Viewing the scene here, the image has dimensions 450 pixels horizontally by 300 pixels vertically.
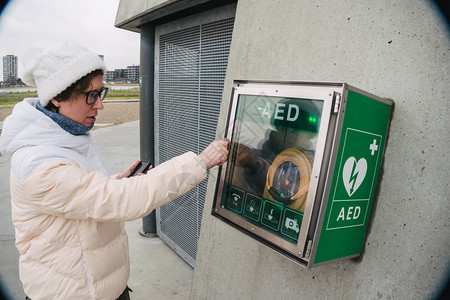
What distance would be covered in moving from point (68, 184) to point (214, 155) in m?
0.59

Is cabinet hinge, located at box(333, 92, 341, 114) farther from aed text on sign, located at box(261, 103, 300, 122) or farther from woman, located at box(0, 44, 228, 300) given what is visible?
woman, located at box(0, 44, 228, 300)

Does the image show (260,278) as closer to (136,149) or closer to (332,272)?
(332,272)

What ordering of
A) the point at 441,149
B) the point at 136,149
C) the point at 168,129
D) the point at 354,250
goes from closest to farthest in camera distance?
the point at 441,149, the point at 354,250, the point at 168,129, the point at 136,149

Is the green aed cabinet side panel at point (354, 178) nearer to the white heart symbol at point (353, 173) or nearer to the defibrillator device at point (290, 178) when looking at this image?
the white heart symbol at point (353, 173)

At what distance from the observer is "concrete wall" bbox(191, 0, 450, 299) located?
1205 millimetres

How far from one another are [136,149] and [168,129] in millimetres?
5419

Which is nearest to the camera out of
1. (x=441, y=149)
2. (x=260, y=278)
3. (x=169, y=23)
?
(x=441, y=149)

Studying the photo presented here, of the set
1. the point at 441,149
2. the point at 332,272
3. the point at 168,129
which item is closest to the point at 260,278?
the point at 332,272

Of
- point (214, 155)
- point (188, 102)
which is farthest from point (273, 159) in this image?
point (188, 102)

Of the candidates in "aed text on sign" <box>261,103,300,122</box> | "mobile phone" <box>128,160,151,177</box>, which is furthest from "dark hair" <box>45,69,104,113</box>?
"aed text on sign" <box>261,103,300,122</box>

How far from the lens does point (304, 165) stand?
131 cm

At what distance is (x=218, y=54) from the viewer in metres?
2.70

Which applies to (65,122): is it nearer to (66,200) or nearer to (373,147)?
(66,200)

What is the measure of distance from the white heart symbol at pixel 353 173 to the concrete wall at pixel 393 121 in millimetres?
138
